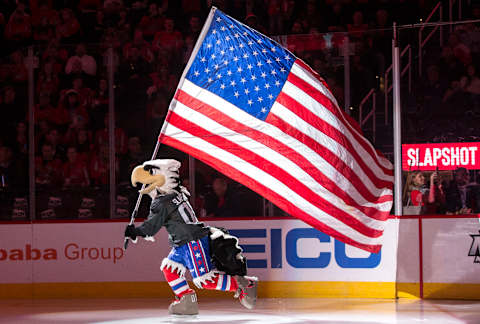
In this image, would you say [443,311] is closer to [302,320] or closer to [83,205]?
[302,320]

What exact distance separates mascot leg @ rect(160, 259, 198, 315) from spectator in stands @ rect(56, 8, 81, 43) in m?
6.65

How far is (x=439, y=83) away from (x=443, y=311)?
2.91m

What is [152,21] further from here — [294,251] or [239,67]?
[239,67]

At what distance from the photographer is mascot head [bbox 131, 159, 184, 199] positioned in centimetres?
831

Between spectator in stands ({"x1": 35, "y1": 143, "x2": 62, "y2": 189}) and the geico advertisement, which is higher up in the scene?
spectator in stands ({"x1": 35, "y1": 143, "x2": 62, "y2": 189})

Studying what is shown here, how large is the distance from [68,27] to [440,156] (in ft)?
23.5

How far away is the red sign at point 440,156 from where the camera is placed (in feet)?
31.8

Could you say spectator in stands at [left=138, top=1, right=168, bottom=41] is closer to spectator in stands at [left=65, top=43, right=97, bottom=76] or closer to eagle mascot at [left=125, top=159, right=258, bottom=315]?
spectator in stands at [left=65, top=43, right=97, bottom=76]

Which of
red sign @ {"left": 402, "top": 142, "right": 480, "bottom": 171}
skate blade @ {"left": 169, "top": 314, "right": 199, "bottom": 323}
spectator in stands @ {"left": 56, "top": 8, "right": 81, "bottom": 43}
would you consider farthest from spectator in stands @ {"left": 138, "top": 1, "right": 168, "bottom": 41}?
skate blade @ {"left": 169, "top": 314, "right": 199, "bottom": 323}

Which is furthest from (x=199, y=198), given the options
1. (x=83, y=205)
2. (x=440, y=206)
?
(x=440, y=206)

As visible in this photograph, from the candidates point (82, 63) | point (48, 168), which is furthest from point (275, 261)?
point (82, 63)

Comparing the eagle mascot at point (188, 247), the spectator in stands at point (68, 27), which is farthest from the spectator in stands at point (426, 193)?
the spectator in stands at point (68, 27)

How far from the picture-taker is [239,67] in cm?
766

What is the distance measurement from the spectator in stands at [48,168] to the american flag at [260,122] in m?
3.53
